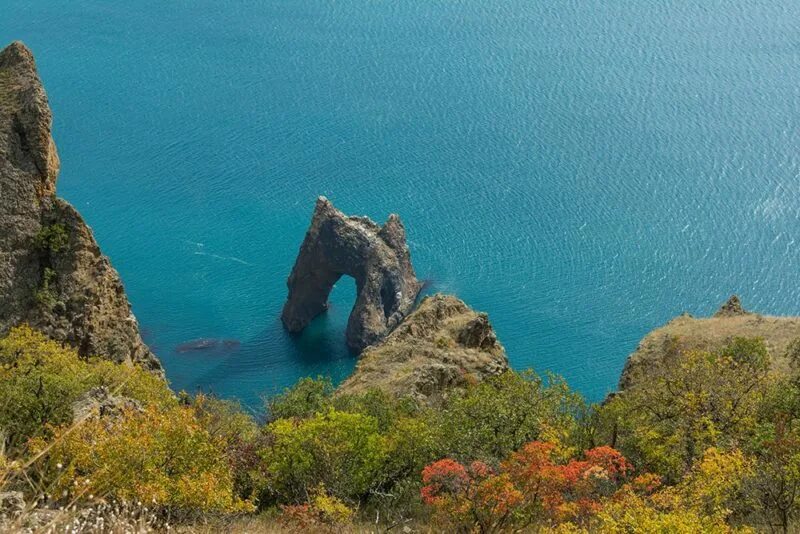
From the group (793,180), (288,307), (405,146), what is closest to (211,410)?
(288,307)

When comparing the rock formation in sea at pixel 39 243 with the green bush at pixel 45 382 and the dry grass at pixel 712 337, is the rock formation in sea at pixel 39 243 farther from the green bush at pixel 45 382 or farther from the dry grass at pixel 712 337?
the dry grass at pixel 712 337

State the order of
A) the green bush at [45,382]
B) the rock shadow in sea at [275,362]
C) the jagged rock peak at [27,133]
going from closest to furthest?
1. the green bush at [45,382]
2. the jagged rock peak at [27,133]
3. the rock shadow in sea at [275,362]

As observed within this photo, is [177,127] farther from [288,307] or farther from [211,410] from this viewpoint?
[211,410]

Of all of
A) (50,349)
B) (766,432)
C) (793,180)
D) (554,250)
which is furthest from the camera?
(793,180)

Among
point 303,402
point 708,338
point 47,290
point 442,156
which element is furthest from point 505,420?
point 442,156

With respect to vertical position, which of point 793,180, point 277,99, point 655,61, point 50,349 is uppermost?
point 655,61

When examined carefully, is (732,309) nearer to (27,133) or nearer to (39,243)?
(39,243)

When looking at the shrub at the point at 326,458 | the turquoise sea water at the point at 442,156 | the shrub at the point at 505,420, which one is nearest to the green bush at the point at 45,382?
the shrub at the point at 326,458

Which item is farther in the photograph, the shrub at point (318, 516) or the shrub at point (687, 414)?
the shrub at point (687, 414)
